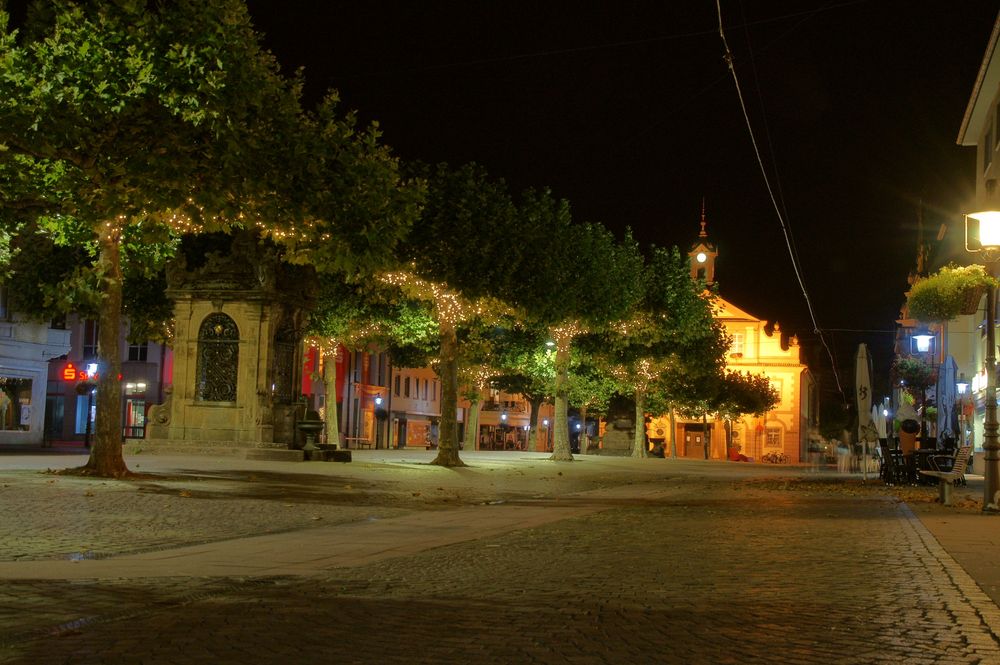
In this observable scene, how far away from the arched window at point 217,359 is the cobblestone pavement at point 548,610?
16.1 metres

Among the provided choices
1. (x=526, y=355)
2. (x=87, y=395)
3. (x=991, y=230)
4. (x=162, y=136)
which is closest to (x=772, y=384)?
(x=526, y=355)

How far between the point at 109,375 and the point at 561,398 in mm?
26052

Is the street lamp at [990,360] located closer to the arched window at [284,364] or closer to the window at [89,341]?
the arched window at [284,364]

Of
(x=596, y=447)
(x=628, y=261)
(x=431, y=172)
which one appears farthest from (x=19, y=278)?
(x=596, y=447)

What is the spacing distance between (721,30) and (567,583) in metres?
14.5

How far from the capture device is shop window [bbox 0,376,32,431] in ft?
148

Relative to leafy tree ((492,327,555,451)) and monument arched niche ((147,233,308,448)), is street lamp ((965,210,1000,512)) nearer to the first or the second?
monument arched niche ((147,233,308,448))

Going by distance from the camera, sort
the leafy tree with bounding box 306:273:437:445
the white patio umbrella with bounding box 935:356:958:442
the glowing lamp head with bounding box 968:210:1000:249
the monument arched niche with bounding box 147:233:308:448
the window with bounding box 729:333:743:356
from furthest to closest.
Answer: the window with bounding box 729:333:743:356
the white patio umbrella with bounding box 935:356:958:442
the leafy tree with bounding box 306:273:437:445
the monument arched niche with bounding box 147:233:308:448
the glowing lamp head with bounding box 968:210:1000:249

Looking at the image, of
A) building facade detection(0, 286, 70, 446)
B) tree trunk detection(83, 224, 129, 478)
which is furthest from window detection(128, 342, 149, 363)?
tree trunk detection(83, 224, 129, 478)

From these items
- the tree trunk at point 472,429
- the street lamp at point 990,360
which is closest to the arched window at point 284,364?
the street lamp at point 990,360

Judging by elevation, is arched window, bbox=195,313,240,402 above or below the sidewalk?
above

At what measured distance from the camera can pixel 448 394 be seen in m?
32.2

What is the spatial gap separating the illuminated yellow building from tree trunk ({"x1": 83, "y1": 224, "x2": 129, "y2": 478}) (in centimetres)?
7495

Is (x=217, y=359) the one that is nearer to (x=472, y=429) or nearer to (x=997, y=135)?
(x=997, y=135)
